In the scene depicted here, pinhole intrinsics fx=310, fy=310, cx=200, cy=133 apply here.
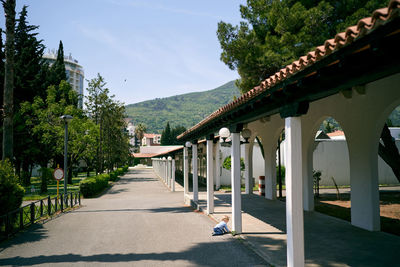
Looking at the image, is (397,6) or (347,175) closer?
(397,6)

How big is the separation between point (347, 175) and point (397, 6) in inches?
894

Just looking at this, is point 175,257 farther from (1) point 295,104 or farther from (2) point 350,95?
(2) point 350,95

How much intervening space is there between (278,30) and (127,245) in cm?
1028

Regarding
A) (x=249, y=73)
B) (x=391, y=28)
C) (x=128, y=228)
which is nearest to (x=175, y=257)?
(x=128, y=228)

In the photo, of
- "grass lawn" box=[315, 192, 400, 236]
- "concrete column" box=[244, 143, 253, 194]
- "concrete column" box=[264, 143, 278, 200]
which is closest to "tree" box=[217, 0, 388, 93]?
"concrete column" box=[264, 143, 278, 200]

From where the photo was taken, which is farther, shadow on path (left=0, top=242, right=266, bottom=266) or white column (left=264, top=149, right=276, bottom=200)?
white column (left=264, top=149, right=276, bottom=200)

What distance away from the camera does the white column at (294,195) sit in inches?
201

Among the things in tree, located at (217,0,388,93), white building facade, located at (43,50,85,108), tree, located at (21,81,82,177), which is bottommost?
tree, located at (21,81,82,177)

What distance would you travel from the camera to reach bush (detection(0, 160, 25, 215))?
878 centimetres

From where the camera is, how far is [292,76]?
4574mm

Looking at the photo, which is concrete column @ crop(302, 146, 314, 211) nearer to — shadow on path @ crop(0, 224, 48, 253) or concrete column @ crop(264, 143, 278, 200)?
concrete column @ crop(264, 143, 278, 200)

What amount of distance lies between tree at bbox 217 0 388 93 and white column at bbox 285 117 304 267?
25.4 ft

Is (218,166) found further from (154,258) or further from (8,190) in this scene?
(154,258)

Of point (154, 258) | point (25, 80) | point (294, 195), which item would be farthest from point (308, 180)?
point (25, 80)
